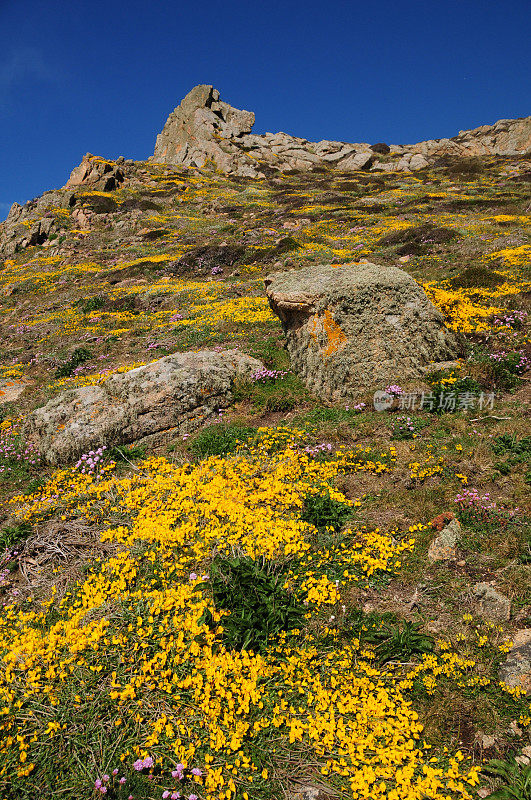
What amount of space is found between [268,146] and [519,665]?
101 meters

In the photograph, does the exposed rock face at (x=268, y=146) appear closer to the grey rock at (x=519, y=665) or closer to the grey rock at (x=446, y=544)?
the grey rock at (x=446, y=544)

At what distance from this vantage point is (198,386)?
1061 centimetres

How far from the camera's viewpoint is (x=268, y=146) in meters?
86.3

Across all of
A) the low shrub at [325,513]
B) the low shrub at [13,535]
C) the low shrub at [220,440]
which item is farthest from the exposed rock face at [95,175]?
the low shrub at [325,513]

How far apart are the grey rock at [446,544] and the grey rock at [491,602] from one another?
1.96 ft

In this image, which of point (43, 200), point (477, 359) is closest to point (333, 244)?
point (477, 359)

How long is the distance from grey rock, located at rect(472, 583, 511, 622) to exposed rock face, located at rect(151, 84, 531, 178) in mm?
75864

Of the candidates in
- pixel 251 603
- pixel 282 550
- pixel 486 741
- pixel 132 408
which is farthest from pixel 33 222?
pixel 486 741

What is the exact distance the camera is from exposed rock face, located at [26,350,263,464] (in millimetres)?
9453

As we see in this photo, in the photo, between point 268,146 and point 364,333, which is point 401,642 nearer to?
point 364,333

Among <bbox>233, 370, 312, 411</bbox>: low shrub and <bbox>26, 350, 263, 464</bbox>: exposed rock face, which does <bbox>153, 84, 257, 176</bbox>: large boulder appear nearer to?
<bbox>233, 370, 312, 411</bbox>: low shrub

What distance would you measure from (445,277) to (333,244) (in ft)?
39.2

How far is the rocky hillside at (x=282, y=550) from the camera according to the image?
13.2ft

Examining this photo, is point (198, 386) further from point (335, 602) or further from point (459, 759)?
point (459, 759)
